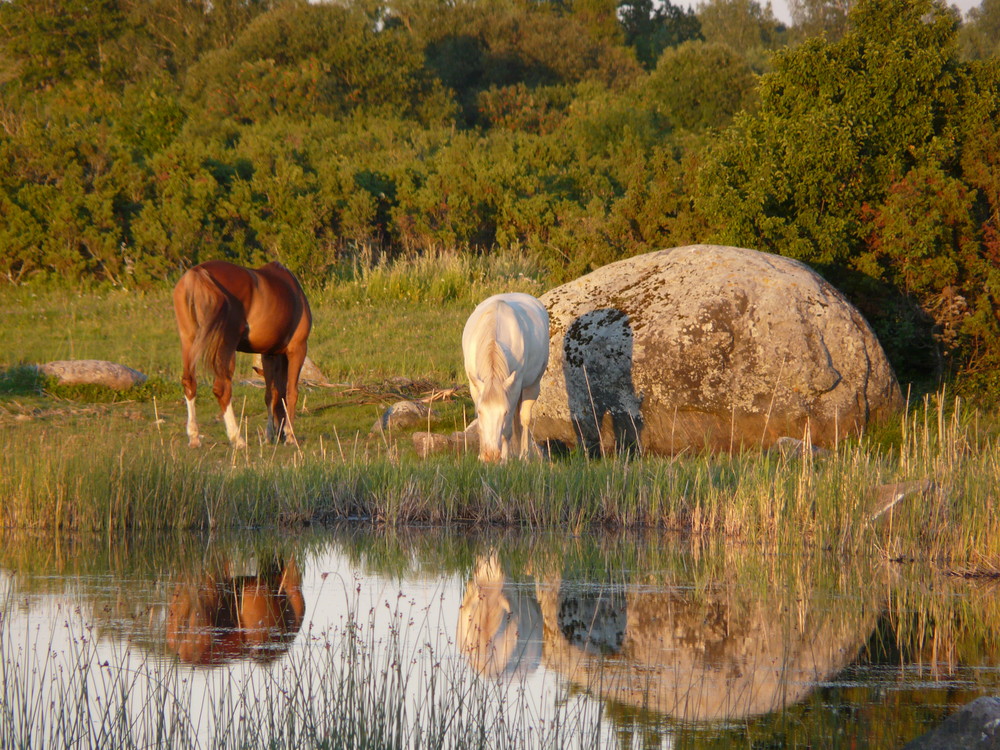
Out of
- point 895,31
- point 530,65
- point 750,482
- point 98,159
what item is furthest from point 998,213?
point 530,65

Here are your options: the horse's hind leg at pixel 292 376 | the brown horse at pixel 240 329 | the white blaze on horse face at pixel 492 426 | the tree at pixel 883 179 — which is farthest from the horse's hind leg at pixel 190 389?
the tree at pixel 883 179

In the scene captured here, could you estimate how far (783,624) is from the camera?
22.8 feet

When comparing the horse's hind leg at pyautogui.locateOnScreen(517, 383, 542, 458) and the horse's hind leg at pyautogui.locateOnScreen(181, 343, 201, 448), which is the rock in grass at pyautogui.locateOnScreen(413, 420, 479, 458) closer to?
the horse's hind leg at pyautogui.locateOnScreen(517, 383, 542, 458)

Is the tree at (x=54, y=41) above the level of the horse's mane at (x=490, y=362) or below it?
above

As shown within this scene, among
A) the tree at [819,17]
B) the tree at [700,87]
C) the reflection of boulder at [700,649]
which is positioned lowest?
the reflection of boulder at [700,649]

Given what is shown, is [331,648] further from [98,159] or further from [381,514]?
[98,159]

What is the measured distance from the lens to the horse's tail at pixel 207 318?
44.0 ft

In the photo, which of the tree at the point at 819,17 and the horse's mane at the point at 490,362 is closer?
the horse's mane at the point at 490,362

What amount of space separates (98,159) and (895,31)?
17.6m

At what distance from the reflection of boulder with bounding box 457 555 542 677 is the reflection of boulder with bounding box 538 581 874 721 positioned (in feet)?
0.32

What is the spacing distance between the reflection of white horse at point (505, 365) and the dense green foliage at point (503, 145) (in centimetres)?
465

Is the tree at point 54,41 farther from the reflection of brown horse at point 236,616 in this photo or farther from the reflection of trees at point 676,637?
the reflection of trees at point 676,637

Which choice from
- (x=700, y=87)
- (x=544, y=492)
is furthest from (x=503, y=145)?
(x=544, y=492)

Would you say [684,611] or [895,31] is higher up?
[895,31]
